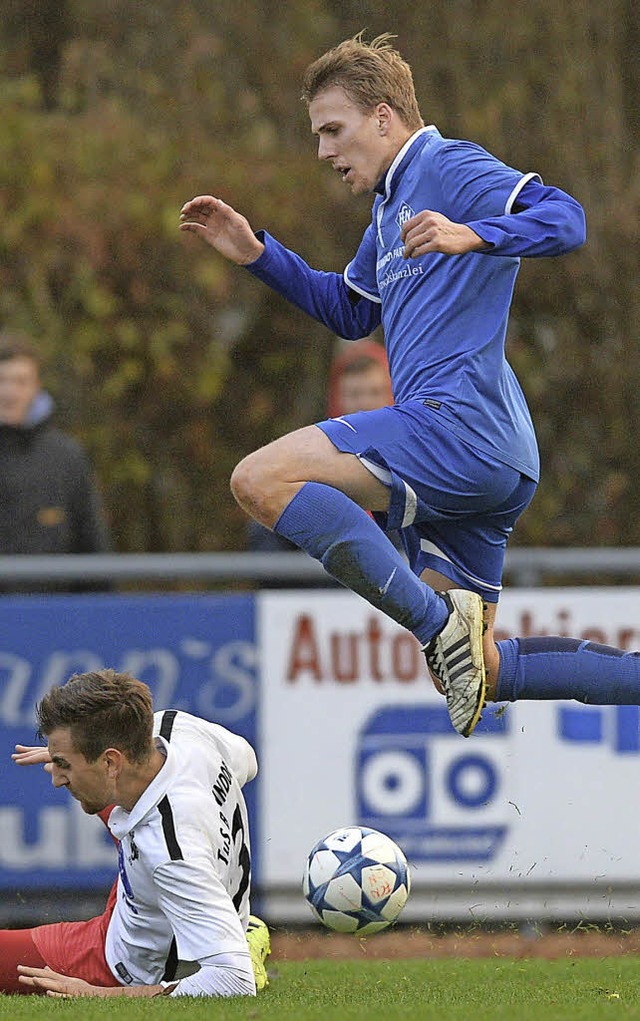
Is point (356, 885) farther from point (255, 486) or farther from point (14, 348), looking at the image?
point (14, 348)

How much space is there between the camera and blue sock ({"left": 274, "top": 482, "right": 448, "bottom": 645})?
5.32 metres

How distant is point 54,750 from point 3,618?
2.63m

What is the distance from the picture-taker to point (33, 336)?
10.0 meters

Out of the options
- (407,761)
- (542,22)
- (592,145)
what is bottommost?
(407,761)

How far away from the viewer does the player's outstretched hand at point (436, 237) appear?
502 cm

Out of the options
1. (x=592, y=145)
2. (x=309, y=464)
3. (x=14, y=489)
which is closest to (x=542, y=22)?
(x=592, y=145)

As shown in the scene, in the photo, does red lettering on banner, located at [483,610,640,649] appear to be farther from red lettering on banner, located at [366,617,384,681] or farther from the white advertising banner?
red lettering on banner, located at [366,617,384,681]

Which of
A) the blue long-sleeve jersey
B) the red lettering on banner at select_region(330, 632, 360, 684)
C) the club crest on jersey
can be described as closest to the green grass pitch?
the red lettering on banner at select_region(330, 632, 360, 684)

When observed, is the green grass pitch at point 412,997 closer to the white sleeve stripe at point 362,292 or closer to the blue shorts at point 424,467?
the blue shorts at point 424,467

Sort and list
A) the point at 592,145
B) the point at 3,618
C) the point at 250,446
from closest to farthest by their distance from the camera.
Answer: the point at 3,618 → the point at 250,446 → the point at 592,145

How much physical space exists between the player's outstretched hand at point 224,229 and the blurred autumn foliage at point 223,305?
404cm

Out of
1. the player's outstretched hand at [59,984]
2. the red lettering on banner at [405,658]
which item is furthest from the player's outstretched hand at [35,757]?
the red lettering on banner at [405,658]

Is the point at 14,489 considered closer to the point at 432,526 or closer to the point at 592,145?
the point at 432,526

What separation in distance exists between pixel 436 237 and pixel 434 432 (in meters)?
0.68
